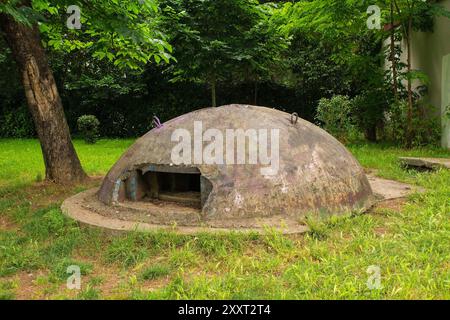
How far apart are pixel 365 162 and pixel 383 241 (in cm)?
487

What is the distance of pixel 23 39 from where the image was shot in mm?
7637

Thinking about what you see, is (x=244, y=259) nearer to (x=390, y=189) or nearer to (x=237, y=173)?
(x=237, y=173)

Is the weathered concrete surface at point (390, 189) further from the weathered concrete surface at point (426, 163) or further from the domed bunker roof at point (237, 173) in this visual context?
the weathered concrete surface at point (426, 163)

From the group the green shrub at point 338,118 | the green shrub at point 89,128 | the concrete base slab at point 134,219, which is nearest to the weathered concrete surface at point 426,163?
the concrete base slab at point 134,219

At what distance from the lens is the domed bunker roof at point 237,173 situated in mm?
5133

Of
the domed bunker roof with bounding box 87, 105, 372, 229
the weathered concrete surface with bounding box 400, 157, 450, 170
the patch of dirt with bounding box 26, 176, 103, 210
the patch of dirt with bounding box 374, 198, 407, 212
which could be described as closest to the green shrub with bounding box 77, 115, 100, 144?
the patch of dirt with bounding box 26, 176, 103, 210

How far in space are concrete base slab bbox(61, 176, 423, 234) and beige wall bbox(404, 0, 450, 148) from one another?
206 inches

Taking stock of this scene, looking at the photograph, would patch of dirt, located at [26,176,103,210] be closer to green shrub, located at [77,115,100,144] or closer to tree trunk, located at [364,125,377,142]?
tree trunk, located at [364,125,377,142]

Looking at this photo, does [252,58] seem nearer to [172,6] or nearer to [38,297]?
[172,6]

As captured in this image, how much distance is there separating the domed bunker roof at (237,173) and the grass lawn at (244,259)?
1.15 feet

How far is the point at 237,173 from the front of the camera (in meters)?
5.25

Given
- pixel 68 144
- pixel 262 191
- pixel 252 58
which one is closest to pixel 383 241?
pixel 262 191

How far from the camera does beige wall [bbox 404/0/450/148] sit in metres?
10.9

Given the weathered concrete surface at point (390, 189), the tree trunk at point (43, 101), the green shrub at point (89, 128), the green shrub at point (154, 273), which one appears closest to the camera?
the green shrub at point (154, 273)
